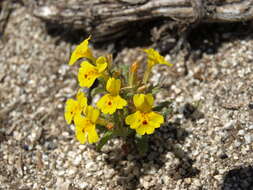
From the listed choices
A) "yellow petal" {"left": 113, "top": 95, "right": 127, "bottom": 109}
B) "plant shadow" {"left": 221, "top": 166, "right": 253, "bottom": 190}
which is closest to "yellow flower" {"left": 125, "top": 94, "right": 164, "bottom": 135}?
"yellow petal" {"left": 113, "top": 95, "right": 127, "bottom": 109}

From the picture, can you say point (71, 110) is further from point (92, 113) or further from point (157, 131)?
point (157, 131)

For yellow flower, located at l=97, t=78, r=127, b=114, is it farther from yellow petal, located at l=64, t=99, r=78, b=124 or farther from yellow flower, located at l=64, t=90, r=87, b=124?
yellow petal, located at l=64, t=99, r=78, b=124

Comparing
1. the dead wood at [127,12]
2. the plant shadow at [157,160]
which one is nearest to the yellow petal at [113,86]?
the plant shadow at [157,160]

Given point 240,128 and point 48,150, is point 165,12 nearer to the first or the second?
point 240,128

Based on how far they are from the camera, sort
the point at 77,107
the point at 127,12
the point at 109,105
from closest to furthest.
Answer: the point at 109,105, the point at 77,107, the point at 127,12

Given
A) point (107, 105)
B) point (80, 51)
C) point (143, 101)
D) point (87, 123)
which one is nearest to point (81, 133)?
point (87, 123)

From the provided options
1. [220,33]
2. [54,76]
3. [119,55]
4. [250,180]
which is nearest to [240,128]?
[250,180]
